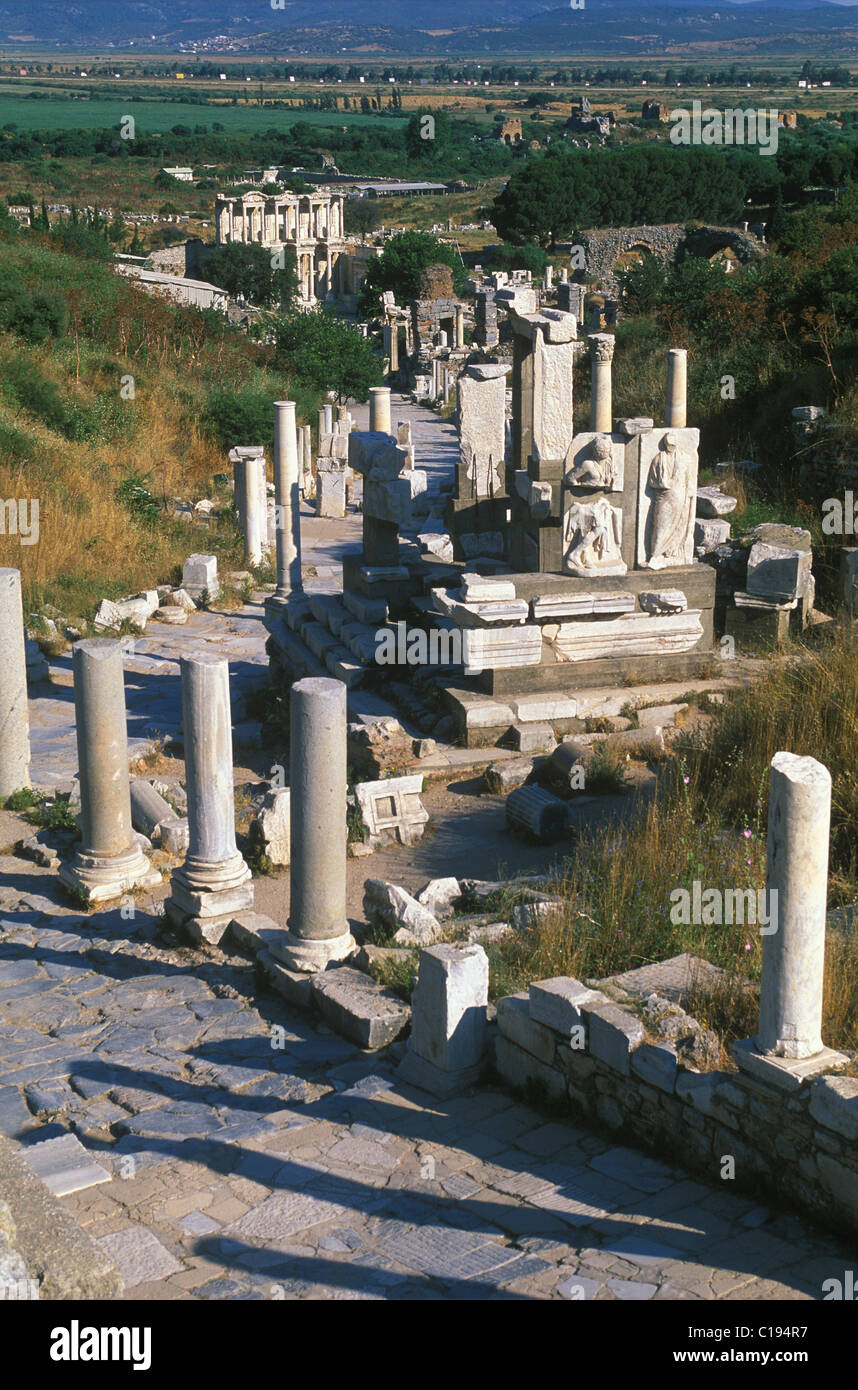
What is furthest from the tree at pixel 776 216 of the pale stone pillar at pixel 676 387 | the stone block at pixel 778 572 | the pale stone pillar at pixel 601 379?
the stone block at pixel 778 572

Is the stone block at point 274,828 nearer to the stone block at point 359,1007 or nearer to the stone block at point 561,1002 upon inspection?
the stone block at point 359,1007

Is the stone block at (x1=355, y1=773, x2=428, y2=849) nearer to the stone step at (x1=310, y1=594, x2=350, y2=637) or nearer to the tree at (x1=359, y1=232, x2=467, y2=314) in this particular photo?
the stone step at (x1=310, y1=594, x2=350, y2=637)

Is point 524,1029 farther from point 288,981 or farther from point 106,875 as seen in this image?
point 106,875

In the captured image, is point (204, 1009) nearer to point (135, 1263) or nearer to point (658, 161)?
point (135, 1263)

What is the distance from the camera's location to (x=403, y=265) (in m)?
52.5

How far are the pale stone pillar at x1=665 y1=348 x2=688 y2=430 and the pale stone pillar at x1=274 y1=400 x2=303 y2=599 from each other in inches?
195

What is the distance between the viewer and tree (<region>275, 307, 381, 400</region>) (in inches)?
1321

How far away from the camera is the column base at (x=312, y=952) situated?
828cm

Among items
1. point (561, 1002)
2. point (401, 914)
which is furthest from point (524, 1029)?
point (401, 914)

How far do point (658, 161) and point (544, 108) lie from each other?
98655 mm

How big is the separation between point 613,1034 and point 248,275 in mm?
48666

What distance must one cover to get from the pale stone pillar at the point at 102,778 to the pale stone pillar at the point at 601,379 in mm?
10569

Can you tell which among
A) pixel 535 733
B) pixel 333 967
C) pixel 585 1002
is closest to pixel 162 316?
pixel 535 733

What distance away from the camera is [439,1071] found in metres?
7.00
